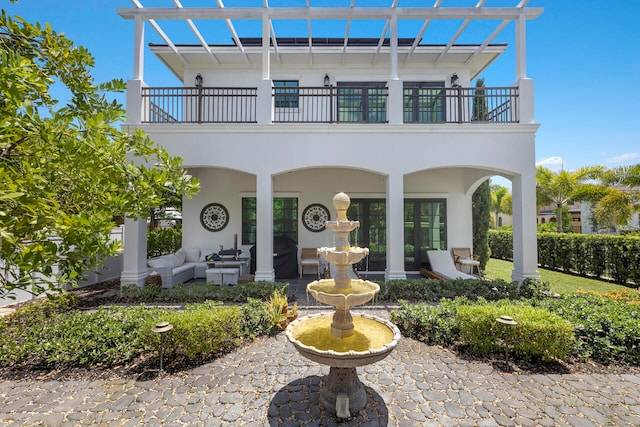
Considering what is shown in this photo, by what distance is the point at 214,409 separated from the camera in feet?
10.0

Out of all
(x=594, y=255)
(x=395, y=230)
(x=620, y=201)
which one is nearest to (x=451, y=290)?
(x=395, y=230)

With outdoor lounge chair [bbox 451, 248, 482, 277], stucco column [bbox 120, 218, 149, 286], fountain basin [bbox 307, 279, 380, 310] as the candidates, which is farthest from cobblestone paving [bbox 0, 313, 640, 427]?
outdoor lounge chair [bbox 451, 248, 482, 277]

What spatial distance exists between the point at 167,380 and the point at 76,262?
7.40ft

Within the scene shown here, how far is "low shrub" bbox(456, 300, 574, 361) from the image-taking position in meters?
3.83

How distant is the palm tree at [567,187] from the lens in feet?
46.7

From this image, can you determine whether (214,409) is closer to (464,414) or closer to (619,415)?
(464,414)

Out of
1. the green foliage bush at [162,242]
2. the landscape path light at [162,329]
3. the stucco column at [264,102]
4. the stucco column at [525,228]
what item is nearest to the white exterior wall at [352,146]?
the stucco column at [264,102]

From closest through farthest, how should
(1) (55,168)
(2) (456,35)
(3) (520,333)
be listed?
(1) (55,168) → (3) (520,333) → (2) (456,35)

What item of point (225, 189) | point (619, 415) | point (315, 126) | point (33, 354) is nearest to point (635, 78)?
point (315, 126)

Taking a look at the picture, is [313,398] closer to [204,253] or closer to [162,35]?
[204,253]

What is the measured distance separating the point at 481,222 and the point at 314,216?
21.8ft

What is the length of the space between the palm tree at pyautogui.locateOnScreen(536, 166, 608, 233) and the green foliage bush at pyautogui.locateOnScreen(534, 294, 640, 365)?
12.7m

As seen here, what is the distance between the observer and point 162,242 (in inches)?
499

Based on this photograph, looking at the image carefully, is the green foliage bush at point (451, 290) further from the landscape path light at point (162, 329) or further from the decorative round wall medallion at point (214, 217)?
the decorative round wall medallion at point (214, 217)
